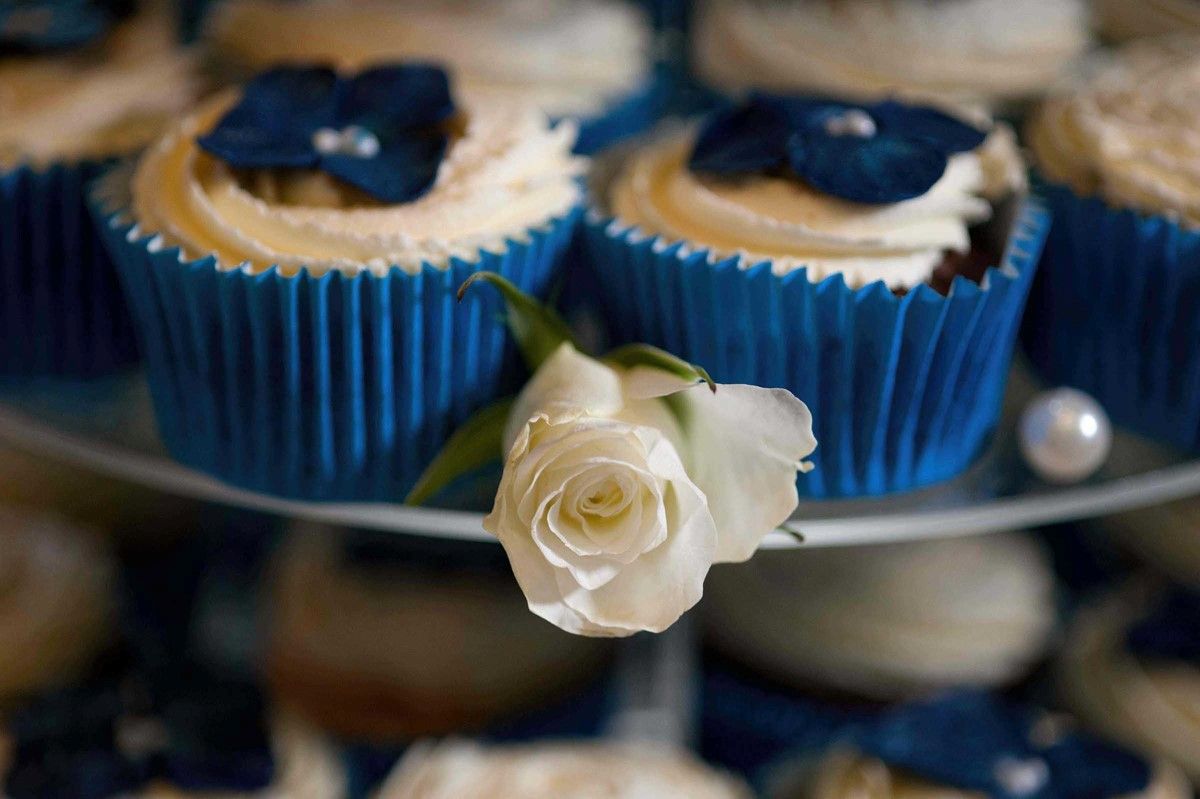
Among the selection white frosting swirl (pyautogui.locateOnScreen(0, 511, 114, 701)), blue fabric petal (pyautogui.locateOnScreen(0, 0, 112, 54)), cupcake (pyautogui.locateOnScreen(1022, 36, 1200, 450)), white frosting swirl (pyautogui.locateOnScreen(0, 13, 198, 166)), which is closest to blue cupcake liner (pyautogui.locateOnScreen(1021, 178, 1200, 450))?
cupcake (pyautogui.locateOnScreen(1022, 36, 1200, 450))

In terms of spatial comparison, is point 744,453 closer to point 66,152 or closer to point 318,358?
point 318,358

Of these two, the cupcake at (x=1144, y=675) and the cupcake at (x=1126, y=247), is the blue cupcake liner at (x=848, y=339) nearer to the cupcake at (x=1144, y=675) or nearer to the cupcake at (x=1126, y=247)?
the cupcake at (x=1126, y=247)

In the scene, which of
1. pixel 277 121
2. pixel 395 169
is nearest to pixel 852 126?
pixel 395 169

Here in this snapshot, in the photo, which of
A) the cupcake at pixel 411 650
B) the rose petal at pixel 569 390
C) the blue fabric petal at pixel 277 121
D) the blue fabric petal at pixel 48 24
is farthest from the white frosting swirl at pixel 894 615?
the blue fabric petal at pixel 48 24

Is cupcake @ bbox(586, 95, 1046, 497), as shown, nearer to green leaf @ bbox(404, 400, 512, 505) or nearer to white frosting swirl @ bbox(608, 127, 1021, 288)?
white frosting swirl @ bbox(608, 127, 1021, 288)

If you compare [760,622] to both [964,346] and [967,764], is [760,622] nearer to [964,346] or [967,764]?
[967,764]
